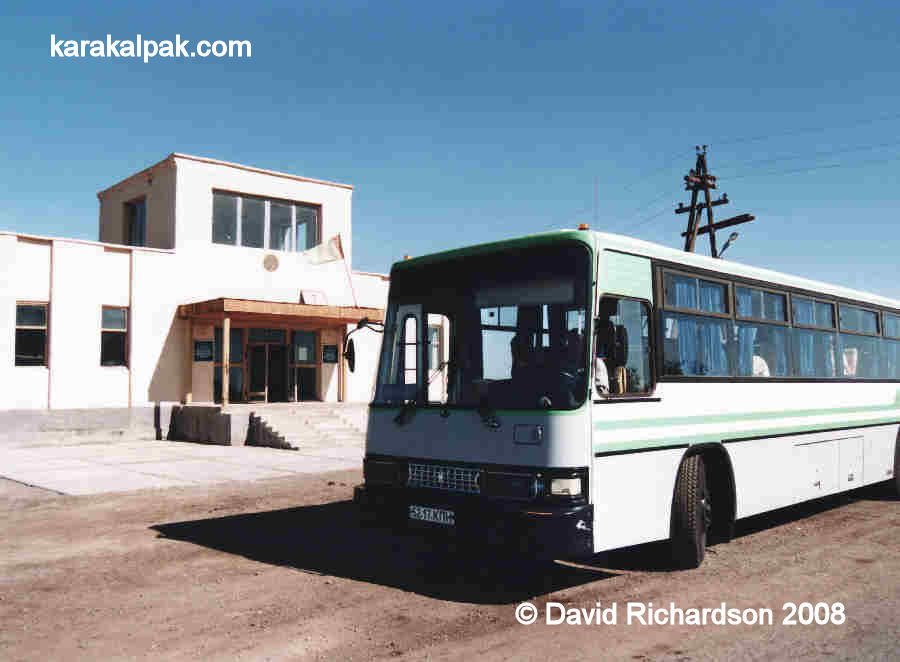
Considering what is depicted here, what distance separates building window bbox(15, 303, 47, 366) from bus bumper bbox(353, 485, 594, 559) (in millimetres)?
19176

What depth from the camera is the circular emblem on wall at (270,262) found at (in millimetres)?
27188

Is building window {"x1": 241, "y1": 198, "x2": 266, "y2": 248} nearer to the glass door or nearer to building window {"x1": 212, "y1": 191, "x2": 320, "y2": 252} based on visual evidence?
building window {"x1": 212, "y1": 191, "x2": 320, "y2": 252}

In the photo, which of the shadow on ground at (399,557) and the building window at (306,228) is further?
the building window at (306,228)

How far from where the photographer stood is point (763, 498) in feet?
27.7

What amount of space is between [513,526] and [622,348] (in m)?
1.61

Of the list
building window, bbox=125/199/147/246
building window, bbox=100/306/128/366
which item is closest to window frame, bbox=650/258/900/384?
building window, bbox=100/306/128/366

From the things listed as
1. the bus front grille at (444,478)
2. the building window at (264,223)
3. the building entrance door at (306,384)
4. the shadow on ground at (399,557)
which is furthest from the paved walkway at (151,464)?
the bus front grille at (444,478)

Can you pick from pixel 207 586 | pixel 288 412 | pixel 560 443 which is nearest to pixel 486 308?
pixel 560 443

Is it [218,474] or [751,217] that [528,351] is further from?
[751,217]

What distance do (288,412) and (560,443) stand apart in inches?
748

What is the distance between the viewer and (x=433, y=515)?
6645 mm

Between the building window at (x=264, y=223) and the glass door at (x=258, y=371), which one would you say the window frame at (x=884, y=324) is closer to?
the glass door at (x=258, y=371)

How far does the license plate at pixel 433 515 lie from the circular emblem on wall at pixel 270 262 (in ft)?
70.7

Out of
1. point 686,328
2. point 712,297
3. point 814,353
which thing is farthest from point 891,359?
point 686,328
